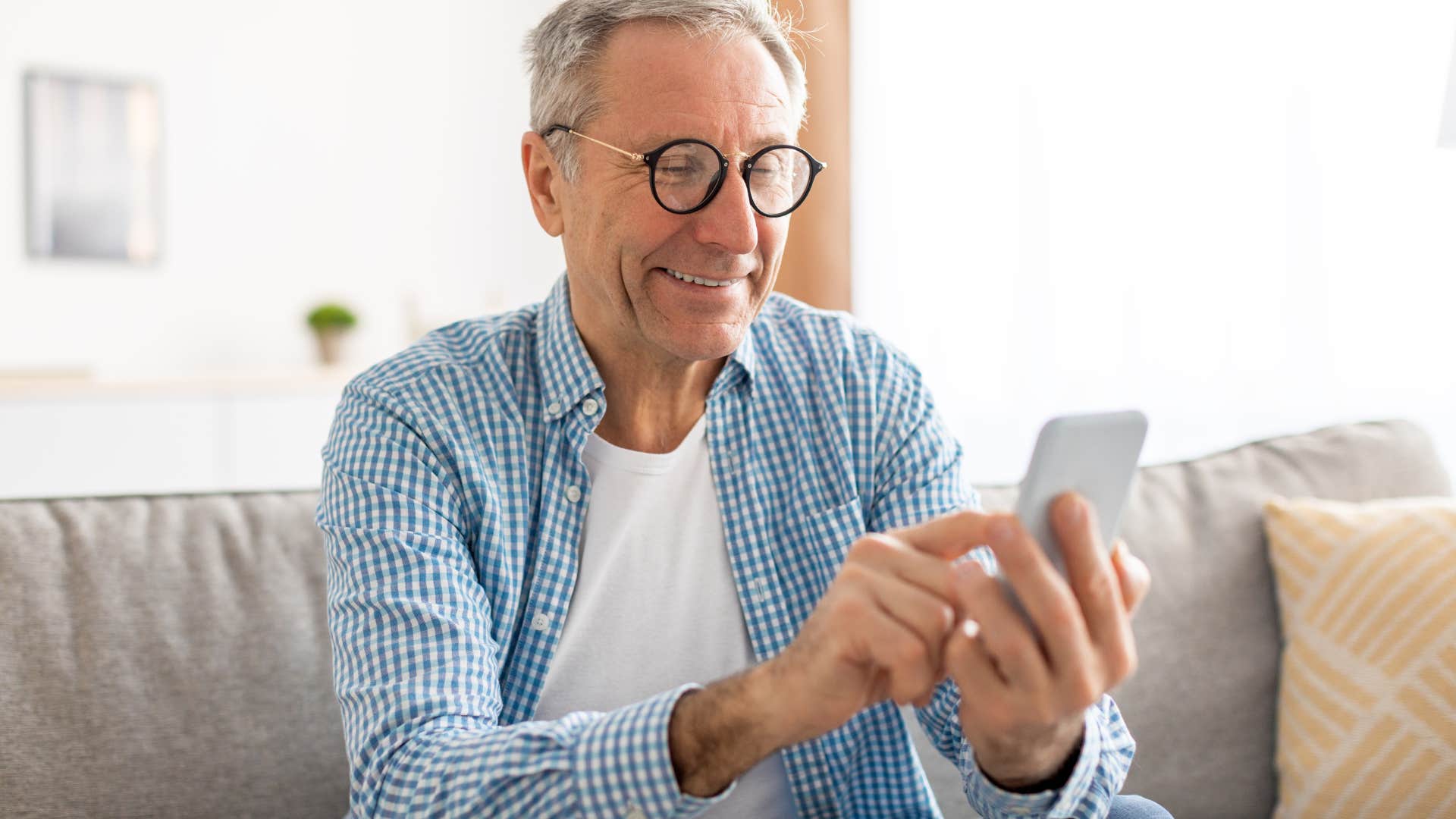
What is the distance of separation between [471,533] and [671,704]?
406 mm

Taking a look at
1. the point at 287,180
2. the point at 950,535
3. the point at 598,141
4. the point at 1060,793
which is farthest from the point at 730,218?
the point at 287,180

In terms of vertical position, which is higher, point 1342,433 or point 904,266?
point 904,266

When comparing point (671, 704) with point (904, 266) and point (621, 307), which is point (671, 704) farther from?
point (904, 266)

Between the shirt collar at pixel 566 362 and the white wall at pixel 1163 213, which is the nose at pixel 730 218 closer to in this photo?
the shirt collar at pixel 566 362

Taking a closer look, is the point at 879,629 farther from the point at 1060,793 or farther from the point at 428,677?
the point at 428,677

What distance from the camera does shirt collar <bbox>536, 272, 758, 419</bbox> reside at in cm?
134

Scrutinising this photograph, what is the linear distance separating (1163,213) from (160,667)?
1.79 meters

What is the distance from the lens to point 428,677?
3.44ft

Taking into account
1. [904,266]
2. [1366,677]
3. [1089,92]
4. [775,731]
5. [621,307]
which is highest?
[1089,92]

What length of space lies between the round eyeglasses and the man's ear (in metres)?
0.15

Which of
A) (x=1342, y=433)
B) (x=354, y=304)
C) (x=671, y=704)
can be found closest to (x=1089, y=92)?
(x=1342, y=433)

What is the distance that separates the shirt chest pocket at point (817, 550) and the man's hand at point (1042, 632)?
51 centimetres

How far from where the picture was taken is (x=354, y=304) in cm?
457

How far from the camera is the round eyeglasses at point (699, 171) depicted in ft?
4.16
